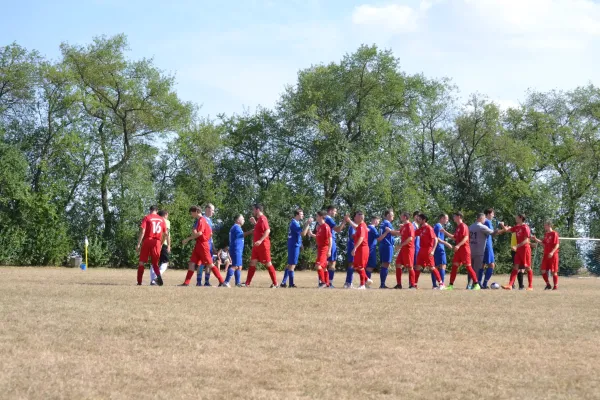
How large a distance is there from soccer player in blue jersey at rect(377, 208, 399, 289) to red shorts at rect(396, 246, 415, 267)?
60 centimetres

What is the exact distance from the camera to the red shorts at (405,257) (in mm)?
20359

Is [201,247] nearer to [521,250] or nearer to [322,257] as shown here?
[322,257]

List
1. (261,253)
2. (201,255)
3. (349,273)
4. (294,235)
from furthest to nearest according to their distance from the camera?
(294,235) < (349,273) < (261,253) < (201,255)

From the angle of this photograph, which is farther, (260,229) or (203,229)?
(260,229)

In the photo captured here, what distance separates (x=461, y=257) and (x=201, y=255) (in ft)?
21.9

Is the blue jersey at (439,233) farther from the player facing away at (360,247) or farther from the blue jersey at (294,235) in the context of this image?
the blue jersey at (294,235)

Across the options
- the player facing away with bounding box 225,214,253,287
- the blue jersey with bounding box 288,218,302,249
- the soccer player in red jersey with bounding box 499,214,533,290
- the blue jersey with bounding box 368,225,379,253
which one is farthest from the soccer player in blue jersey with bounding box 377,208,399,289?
the player facing away with bounding box 225,214,253,287

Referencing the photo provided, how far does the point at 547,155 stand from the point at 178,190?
25534mm

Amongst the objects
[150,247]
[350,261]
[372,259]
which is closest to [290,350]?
[150,247]

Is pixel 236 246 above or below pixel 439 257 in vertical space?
above

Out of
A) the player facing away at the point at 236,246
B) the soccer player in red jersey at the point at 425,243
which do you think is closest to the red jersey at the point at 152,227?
the player facing away at the point at 236,246

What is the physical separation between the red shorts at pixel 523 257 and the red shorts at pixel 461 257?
61.7 inches

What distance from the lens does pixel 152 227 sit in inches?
739

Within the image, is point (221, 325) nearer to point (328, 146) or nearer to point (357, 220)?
point (357, 220)
